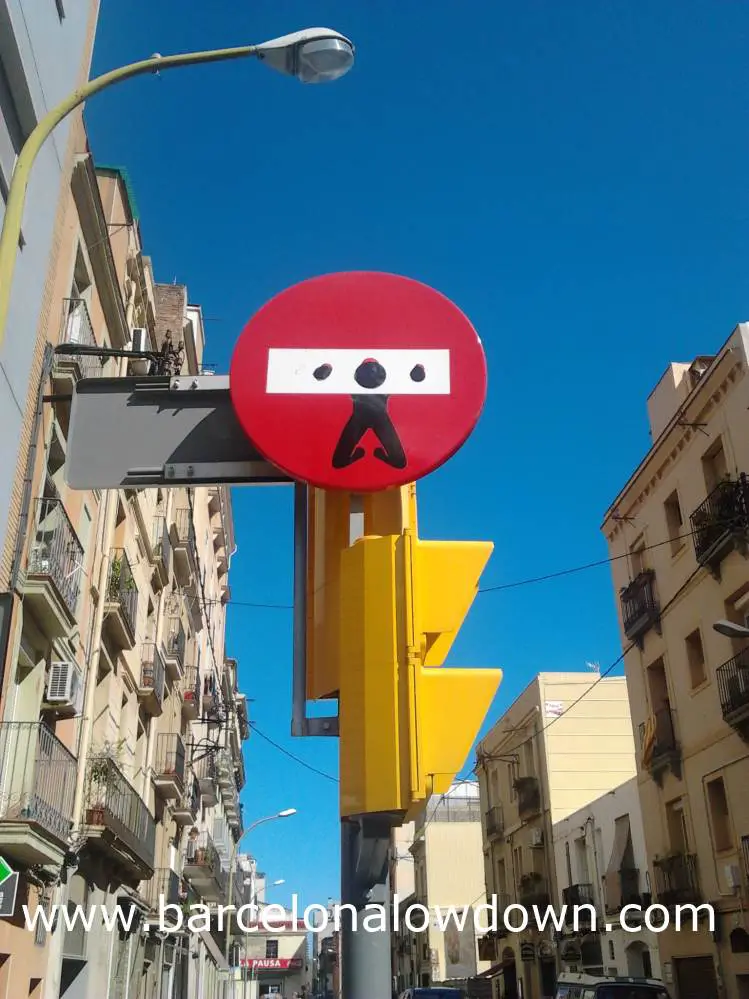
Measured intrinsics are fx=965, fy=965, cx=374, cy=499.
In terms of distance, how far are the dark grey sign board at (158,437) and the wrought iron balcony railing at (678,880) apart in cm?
2219

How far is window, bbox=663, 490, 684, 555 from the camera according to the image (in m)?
25.2

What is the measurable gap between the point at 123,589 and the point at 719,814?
14.4m

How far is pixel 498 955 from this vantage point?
144 ft

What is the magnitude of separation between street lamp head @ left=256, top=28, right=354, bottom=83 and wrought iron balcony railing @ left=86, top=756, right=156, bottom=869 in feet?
48.1

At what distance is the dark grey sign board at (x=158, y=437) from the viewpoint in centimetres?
354

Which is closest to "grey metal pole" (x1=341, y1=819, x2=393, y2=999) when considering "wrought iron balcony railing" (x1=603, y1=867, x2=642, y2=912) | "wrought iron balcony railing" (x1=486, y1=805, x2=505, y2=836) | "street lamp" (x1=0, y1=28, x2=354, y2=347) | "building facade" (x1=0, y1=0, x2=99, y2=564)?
"street lamp" (x1=0, y1=28, x2=354, y2=347)

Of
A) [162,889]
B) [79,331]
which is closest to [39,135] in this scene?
[79,331]

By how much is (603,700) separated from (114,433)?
39160 mm

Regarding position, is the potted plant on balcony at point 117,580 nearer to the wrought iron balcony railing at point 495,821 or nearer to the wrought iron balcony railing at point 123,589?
the wrought iron balcony railing at point 123,589

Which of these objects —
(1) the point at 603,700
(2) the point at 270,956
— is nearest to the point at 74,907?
(1) the point at 603,700

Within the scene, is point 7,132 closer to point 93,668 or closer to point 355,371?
point 355,371

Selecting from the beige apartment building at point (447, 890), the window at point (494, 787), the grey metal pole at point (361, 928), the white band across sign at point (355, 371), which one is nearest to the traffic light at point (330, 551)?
the white band across sign at point (355, 371)

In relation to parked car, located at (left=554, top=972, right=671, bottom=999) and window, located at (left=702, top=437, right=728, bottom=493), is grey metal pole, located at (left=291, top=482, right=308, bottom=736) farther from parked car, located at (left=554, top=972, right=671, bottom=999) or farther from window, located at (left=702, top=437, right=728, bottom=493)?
window, located at (left=702, top=437, right=728, bottom=493)

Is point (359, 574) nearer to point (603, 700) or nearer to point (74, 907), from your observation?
point (74, 907)
